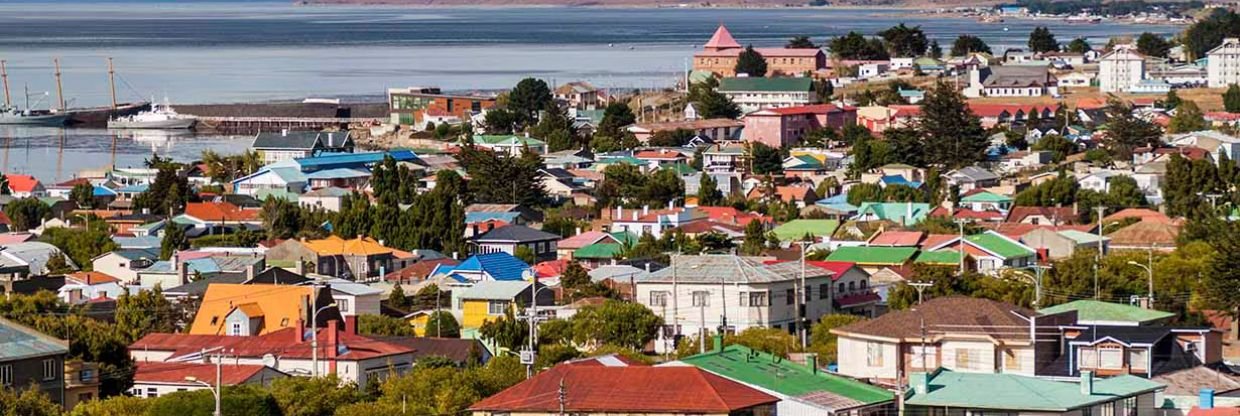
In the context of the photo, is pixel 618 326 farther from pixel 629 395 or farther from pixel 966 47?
pixel 966 47

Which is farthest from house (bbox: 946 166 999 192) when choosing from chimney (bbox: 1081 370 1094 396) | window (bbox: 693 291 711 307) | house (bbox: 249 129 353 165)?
chimney (bbox: 1081 370 1094 396)

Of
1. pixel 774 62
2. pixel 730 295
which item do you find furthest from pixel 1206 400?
pixel 774 62

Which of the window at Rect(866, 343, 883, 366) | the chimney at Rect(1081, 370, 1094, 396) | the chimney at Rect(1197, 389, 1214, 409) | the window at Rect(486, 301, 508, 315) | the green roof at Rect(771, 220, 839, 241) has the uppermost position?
the chimney at Rect(1081, 370, 1094, 396)

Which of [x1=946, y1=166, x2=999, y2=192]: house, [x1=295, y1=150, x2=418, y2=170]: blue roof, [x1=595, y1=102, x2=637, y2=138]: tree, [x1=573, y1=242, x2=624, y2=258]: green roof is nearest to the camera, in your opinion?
[x1=573, y1=242, x2=624, y2=258]: green roof

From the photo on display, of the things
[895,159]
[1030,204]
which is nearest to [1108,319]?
[1030,204]

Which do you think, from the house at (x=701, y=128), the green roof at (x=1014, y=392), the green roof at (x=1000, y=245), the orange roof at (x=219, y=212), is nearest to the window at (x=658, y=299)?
the green roof at (x=1000, y=245)

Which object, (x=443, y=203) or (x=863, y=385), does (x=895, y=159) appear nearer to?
(x=443, y=203)

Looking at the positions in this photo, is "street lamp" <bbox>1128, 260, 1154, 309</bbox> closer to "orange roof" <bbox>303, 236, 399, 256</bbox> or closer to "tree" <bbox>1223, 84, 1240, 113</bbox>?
"orange roof" <bbox>303, 236, 399, 256</bbox>
